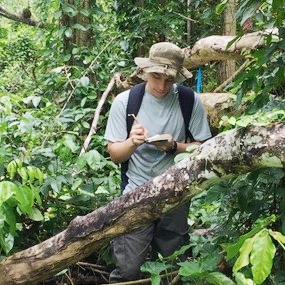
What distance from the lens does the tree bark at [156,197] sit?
1923 millimetres

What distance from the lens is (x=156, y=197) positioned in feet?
7.11

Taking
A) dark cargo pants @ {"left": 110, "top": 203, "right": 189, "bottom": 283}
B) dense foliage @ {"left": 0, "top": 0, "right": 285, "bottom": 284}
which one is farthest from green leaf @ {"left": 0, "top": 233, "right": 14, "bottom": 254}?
dark cargo pants @ {"left": 110, "top": 203, "right": 189, "bottom": 283}

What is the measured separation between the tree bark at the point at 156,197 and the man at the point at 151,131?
1.28ft

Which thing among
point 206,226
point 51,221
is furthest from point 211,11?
point 51,221

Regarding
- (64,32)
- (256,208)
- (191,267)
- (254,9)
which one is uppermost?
(254,9)

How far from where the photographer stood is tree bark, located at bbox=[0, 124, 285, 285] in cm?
192

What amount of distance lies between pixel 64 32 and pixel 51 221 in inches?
95.0

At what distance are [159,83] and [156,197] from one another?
72 cm

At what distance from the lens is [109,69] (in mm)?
5199

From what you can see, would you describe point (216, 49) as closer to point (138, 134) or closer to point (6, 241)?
point (138, 134)

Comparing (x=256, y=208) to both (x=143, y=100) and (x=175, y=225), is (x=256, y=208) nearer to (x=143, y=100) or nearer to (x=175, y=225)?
(x=175, y=225)

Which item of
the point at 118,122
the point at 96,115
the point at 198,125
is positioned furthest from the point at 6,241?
the point at 96,115

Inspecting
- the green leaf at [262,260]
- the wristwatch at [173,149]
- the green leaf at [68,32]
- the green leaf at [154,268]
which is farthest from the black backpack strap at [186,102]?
the green leaf at [68,32]

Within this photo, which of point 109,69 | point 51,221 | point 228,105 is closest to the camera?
point 51,221
